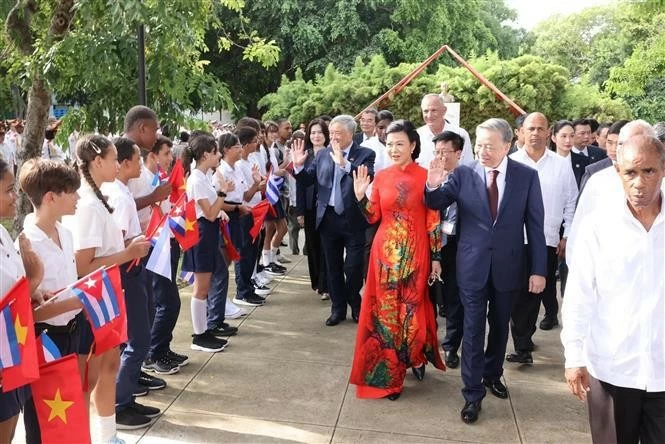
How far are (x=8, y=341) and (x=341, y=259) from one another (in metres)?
4.19

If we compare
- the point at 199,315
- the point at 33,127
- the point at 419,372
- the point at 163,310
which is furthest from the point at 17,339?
the point at 33,127

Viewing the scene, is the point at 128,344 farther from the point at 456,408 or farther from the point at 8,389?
Answer: the point at 456,408

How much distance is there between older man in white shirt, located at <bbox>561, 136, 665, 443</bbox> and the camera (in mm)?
2584

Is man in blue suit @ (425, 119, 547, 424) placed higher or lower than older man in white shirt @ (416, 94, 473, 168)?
lower

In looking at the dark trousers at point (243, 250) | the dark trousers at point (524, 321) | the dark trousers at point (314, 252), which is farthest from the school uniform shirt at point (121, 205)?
the dark trousers at point (314, 252)

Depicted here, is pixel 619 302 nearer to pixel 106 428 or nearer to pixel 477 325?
pixel 477 325

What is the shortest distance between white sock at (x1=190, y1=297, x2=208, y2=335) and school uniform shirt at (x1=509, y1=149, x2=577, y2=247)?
3.04 metres

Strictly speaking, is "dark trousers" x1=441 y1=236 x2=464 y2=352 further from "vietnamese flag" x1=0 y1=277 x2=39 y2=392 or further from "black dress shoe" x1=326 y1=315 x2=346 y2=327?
"vietnamese flag" x1=0 y1=277 x2=39 y2=392

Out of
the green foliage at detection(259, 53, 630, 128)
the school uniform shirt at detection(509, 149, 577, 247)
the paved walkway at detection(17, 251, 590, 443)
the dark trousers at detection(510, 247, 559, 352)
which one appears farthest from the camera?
the green foliage at detection(259, 53, 630, 128)

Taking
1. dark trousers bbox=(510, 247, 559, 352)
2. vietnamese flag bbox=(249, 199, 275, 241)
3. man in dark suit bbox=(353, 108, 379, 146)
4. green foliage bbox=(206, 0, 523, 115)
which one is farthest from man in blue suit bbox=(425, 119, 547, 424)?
green foliage bbox=(206, 0, 523, 115)

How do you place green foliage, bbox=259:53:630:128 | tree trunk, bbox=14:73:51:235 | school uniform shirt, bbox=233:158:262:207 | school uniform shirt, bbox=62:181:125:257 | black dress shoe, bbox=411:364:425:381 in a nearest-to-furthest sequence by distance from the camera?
school uniform shirt, bbox=62:181:125:257 → black dress shoe, bbox=411:364:425:381 → tree trunk, bbox=14:73:51:235 → school uniform shirt, bbox=233:158:262:207 → green foliage, bbox=259:53:630:128

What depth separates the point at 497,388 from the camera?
470cm

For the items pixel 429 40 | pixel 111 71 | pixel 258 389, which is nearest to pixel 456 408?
pixel 258 389

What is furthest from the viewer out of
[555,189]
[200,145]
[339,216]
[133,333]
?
[339,216]
